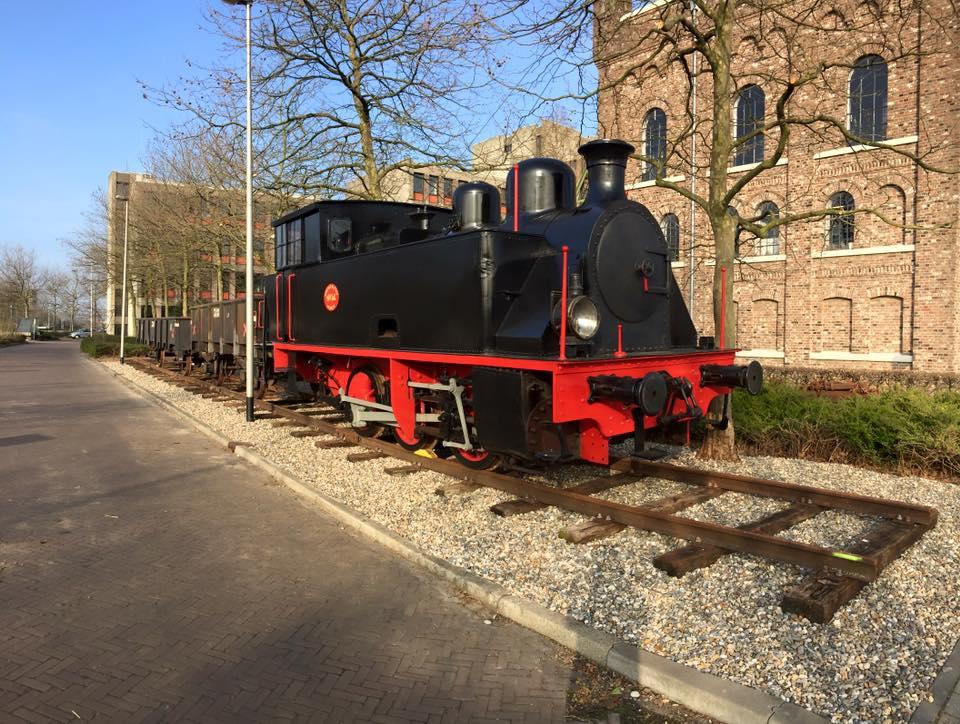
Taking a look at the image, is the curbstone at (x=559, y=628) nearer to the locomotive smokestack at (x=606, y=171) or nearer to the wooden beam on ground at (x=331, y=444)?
the locomotive smokestack at (x=606, y=171)

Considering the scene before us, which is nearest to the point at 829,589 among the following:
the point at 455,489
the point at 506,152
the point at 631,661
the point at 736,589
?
the point at 736,589

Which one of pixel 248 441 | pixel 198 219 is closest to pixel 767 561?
pixel 248 441

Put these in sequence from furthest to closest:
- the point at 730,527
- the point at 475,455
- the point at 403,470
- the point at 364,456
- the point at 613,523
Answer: the point at 364,456, the point at 403,470, the point at 475,455, the point at 613,523, the point at 730,527

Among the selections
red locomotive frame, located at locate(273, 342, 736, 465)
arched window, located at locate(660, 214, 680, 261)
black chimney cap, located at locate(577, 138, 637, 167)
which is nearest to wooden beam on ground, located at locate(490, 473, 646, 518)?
red locomotive frame, located at locate(273, 342, 736, 465)

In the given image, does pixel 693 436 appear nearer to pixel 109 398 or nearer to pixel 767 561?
pixel 767 561

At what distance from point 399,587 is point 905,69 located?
63.9ft

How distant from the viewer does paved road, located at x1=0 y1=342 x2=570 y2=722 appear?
292 cm

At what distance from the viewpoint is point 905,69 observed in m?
16.6

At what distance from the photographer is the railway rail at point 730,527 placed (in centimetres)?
378

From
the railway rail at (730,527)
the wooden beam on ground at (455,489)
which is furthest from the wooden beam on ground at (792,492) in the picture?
the wooden beam on ground at (455,489)

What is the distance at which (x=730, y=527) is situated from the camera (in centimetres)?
457

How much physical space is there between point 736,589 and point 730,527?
75 cm

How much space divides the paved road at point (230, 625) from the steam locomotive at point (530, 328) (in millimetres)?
1604

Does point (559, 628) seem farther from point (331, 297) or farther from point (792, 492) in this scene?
point (331, 297)
